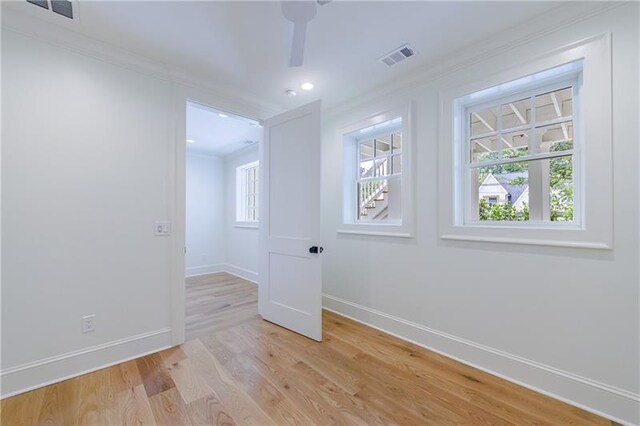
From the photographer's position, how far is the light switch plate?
2401mm

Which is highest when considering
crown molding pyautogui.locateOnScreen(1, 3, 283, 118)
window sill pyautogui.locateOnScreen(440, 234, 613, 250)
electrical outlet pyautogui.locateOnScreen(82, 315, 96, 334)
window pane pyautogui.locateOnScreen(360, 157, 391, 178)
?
crown molding pyautogui.locateOnScreen(1, 3, 283, 118)

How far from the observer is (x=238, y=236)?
533 centimetres

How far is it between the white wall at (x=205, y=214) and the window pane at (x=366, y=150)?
3615mm

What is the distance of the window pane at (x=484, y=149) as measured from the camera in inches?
88.0

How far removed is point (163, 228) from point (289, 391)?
1.74 m

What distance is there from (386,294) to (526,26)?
248 centimetres

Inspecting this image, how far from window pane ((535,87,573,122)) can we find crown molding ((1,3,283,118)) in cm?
270

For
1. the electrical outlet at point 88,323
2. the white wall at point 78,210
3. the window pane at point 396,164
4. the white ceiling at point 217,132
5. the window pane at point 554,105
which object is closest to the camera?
the white wall at point 78,210

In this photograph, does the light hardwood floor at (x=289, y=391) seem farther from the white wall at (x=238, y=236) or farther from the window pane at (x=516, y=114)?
the white wall at (x=238, y=236)

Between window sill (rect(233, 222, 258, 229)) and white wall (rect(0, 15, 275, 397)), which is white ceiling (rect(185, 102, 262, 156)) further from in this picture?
window sill (rect(233, 222, 258, 229))

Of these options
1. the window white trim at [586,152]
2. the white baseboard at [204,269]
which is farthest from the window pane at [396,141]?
the white baseboard at [204,269]

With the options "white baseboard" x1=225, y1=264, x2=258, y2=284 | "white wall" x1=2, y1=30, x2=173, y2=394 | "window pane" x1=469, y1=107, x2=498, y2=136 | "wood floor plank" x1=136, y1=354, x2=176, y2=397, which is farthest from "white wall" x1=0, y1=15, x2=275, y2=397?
"window pane" x1=469, y1=107, x2=498, y2=136

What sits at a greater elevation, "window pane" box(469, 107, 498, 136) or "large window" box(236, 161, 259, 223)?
"window pane" box(469, 107, 498, 136)

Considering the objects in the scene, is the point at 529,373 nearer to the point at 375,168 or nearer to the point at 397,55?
the point at 375,168
